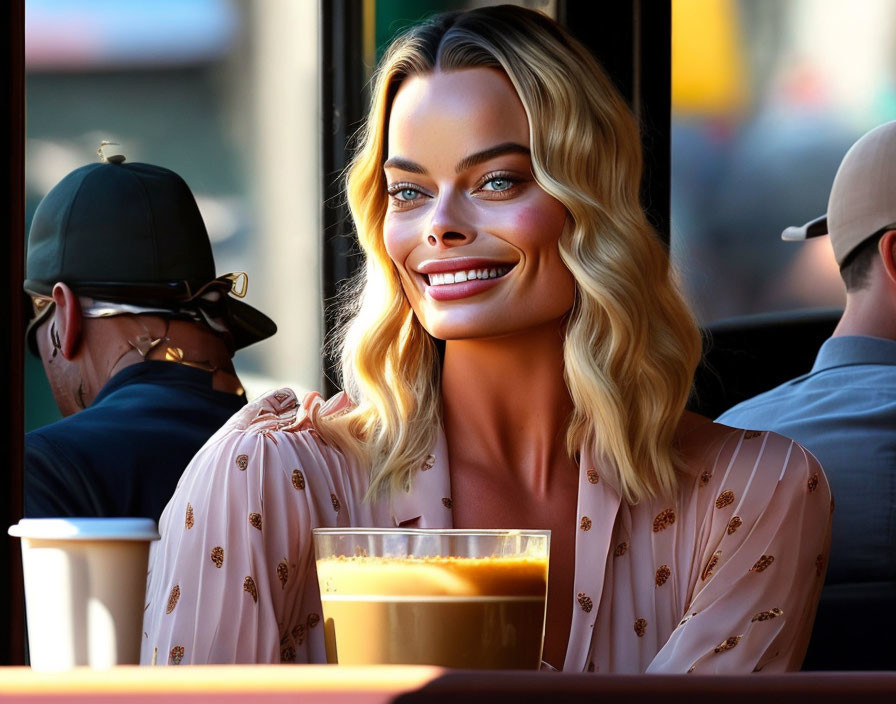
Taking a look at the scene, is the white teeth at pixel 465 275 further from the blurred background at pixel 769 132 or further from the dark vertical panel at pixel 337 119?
the blurred background at pixel 769 132

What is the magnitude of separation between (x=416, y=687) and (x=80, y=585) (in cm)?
30

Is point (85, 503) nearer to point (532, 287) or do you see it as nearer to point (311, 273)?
point (311, 273)

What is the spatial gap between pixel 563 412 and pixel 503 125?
1.38 ft

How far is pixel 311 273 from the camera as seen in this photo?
Result: 2.72 m

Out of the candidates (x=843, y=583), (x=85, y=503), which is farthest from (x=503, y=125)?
(x=843, y=583)

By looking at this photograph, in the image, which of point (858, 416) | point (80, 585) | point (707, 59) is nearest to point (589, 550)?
point (858, 416)

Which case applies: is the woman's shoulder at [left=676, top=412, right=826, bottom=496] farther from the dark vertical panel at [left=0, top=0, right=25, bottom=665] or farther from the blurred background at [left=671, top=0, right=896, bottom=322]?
the blurred background at [left=671, top=0, right=896, bottom=322]

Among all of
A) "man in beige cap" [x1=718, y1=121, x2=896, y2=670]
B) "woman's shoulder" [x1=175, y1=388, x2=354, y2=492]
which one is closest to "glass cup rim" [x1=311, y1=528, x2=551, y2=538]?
"woman's shoulder" [x1=175, y1=388, x2=354, y2=492]

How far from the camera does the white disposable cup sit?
982 millimetres

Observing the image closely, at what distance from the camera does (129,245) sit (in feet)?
8.23

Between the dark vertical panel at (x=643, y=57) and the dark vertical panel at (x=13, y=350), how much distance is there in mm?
1630

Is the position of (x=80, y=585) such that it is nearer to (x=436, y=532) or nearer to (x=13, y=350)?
(x=436, y=532)

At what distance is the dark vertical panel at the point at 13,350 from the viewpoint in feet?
4.58

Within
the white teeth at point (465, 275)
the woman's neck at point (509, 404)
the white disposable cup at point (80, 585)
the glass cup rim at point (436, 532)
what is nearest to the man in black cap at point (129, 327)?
the woman's neck at point (509, 404)
